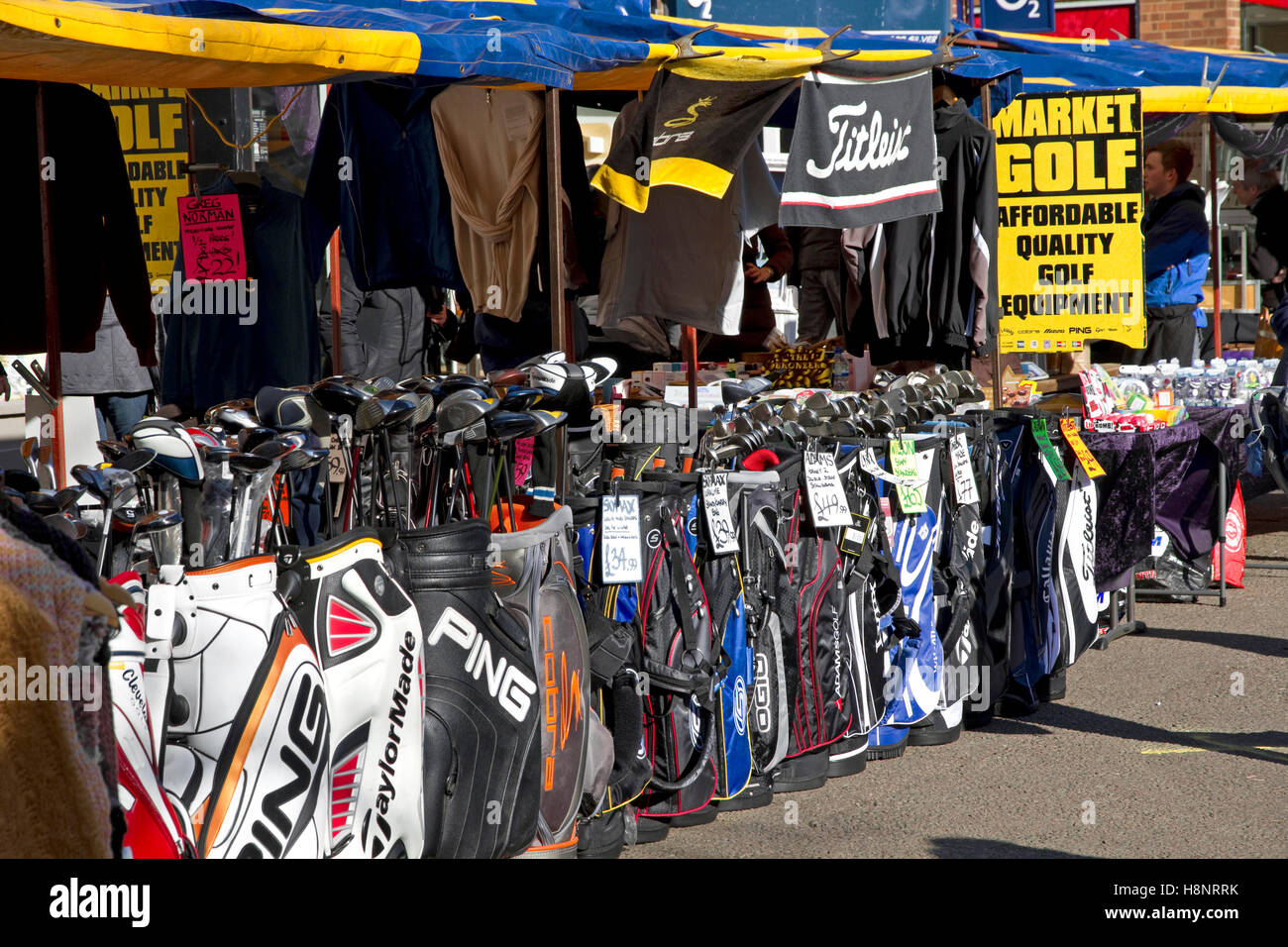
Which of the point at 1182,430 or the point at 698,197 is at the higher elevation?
the point at 698,197

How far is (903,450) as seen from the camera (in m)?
5.21

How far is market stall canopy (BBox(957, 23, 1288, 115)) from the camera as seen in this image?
31.4 ft

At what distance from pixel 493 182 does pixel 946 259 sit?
7.63 feet

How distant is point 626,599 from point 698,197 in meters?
2.80

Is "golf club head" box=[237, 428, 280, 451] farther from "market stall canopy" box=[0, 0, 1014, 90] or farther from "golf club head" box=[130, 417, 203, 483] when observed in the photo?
"market stall canopy" box=[0, 0, 1014, 90]

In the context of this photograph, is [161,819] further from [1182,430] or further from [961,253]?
[1182,430]

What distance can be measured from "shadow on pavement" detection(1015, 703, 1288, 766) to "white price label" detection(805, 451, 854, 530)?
1620 millimetres

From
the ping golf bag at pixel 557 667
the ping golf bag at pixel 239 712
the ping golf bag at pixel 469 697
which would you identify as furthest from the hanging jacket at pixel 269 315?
the ping golf bag at pixel 239 712

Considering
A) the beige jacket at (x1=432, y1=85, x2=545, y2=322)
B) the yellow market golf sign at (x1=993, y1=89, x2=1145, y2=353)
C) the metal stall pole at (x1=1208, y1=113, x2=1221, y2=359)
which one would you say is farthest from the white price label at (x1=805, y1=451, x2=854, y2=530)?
the metal stall pole at (x1=1208, y1=113, x2=1221, y2=359)

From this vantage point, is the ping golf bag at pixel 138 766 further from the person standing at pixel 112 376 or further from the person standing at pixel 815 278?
the person standing at pixel 815 278

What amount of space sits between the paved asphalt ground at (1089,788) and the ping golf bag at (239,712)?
183cm

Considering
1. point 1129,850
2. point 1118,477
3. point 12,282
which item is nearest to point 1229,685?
point 1118,477

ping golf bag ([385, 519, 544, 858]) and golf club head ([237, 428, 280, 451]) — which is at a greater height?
golf club head ([237, 428, 280, 451])

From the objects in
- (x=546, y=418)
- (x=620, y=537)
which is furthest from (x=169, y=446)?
(x=620, y=537)
